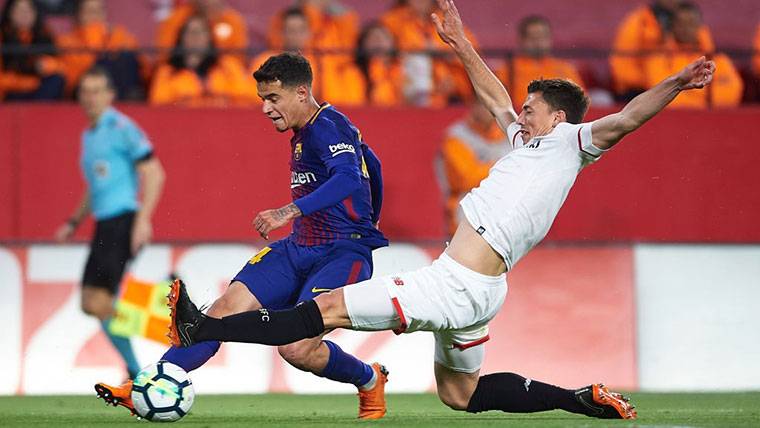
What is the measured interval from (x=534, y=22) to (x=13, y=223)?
4780 millimetres

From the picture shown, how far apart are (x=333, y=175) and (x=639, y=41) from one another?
6.64 metres

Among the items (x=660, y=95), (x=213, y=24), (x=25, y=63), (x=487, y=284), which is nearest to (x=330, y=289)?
(x=487, y=284)

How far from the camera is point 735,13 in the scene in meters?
14.5

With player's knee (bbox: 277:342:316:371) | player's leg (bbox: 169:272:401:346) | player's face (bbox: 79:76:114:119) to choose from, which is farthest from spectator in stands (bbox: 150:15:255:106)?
player's leg (bbox: 169:272:401:346)

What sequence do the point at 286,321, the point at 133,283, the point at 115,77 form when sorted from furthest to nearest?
the point at 115,77
the point at 133,283
the point at 286,321

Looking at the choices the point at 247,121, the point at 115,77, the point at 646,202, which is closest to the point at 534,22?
the point at 646,202

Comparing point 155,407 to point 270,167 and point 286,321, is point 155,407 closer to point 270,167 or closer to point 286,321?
point 286,321

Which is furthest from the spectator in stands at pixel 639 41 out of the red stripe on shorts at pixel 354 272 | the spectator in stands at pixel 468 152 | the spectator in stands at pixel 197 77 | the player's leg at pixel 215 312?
the player's leg at pixel 215 312

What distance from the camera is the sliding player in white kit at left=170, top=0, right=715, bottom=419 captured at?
668 cm

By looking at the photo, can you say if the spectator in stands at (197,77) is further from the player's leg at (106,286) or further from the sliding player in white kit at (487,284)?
the sliding player in white kit at (487,284)

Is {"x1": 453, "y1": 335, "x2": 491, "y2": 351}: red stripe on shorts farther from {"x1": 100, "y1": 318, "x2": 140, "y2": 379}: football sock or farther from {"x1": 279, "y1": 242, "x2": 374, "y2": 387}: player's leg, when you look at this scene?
{"x1": 100, "y1": 318, "x2": 140, "y2": 379}: football sock

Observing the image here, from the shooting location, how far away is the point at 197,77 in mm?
12453

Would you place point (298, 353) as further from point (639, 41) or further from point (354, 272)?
point (639, 41)

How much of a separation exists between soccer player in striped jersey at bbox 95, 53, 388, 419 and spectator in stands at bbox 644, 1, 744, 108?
222 inches
